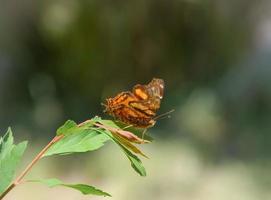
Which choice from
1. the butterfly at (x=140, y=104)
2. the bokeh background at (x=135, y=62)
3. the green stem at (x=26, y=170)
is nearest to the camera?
the green stem at (x=26, y=170)

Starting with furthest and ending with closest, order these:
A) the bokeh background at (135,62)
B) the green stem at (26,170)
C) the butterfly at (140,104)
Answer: the bokeh background at (135,62)
the butterfly at (140,104)
the green stem at (26,170)

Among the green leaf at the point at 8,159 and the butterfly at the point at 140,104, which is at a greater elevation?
the butterfly at the point at 140,104

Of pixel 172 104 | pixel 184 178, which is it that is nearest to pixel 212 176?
pixel 184 178

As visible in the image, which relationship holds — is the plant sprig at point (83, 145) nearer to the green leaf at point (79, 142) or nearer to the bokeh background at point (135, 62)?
the green leaf at point (79, 142)

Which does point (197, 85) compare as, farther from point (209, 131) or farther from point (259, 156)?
point (259, 156)

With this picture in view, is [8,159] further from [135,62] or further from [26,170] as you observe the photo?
[135,62]

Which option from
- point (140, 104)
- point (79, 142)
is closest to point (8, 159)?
point (79, 142)

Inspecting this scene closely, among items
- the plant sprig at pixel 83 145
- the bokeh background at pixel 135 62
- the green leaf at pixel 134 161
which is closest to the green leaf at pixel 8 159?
the plant sprig at pixel 83 145

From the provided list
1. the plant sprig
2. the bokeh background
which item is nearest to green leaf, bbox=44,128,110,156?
the plant sprig
